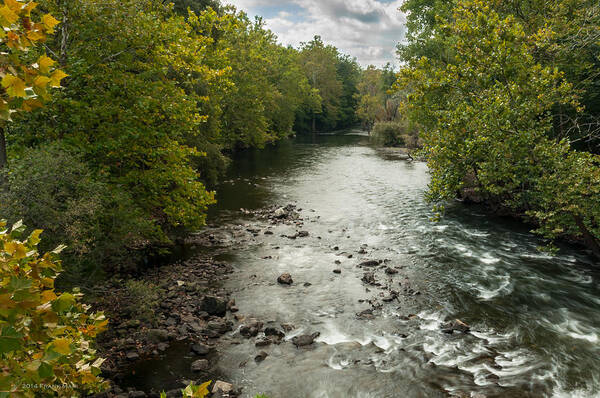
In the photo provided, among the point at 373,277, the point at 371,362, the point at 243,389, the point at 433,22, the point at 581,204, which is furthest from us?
the point at 433,22

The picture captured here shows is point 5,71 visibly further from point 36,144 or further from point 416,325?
point 416,325

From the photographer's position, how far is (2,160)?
28.2 ft

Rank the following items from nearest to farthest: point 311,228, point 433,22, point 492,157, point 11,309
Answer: point 11,309, point 492,157, point 311,228, point 433,22

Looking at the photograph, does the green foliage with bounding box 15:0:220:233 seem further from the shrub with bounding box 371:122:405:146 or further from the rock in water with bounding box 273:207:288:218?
the shrub with bounding box 371:122:405:146

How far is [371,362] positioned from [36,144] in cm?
1098

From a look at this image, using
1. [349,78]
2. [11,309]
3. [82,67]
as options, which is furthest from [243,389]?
[349,78]

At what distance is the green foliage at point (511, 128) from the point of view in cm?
1232

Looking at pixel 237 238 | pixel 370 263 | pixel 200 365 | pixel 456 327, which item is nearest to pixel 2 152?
pixel 200 365

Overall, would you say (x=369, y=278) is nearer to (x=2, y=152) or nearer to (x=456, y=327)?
(x=456, y=327)

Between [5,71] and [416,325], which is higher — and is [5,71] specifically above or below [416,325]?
above

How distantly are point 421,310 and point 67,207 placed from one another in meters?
10.1

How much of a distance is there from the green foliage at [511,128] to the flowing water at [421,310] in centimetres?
222

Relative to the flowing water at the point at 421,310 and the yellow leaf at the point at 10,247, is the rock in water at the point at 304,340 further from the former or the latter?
the yellow leaf at the point at 10,247

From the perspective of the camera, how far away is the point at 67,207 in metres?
8.33
